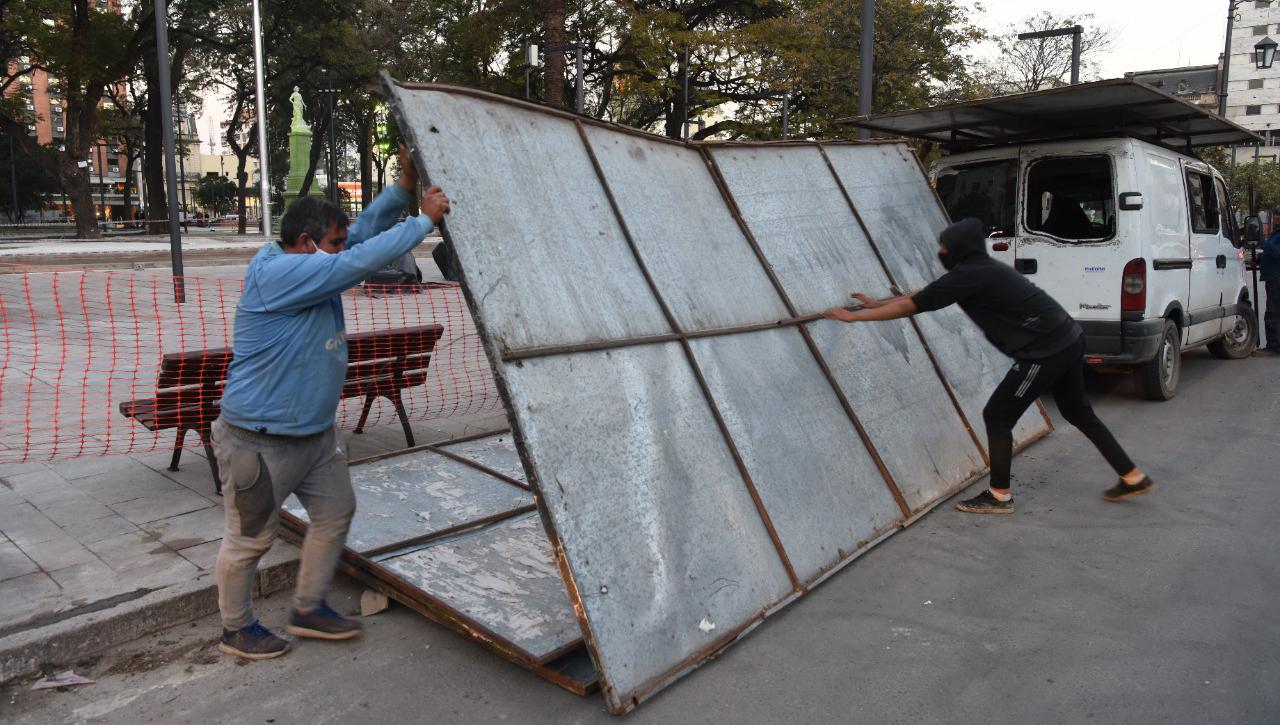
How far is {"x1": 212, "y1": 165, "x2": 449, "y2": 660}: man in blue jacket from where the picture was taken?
3.12 meters

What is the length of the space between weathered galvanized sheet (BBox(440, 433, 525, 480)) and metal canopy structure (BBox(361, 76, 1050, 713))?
1285mm

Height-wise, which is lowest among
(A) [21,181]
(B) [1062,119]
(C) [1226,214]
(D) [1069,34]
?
(C) [1226,214]

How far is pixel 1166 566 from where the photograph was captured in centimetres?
435

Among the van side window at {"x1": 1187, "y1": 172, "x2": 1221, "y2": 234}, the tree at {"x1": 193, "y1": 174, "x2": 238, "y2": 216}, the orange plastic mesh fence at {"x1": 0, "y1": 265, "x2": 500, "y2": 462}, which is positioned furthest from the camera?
the tree at {"x1": 193, "y1": 174, "x2": 238, "y2": 216}

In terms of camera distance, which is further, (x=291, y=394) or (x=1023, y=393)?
(x=1023, y=393)

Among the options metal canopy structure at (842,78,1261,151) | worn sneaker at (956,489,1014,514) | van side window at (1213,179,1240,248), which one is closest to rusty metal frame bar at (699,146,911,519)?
worn sneaker at (956,489,1014,514)

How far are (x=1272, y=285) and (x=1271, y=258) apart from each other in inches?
14.0

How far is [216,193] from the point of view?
231 feet

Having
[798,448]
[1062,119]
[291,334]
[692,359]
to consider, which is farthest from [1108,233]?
[291,334]

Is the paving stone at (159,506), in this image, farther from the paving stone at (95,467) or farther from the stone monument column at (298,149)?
the stone monument column at (298,149)

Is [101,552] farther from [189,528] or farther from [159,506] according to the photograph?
[159,506]

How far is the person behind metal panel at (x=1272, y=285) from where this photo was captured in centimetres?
1052

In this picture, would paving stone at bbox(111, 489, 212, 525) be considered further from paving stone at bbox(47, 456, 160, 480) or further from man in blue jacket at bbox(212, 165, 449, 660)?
man in blue jacket at bbox(212, 165, 449, 660)

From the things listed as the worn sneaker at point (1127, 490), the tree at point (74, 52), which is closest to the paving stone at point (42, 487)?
the worn sneaker at point (1127, 490)
